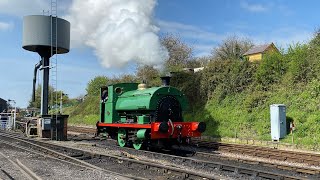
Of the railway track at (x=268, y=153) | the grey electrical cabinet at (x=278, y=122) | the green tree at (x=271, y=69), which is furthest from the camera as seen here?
the green tree at (x=271, y=69)

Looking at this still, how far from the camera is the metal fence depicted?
113ft

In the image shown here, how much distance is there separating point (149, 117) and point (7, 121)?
26.7 meters

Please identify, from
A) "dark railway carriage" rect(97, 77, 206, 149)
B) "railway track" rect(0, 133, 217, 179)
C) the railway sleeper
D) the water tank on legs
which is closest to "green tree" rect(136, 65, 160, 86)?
the water tank on legs

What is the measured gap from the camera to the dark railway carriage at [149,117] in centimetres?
1474

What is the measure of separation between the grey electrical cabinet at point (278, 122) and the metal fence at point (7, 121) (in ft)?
83.5

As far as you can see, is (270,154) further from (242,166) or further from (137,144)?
(137,144)

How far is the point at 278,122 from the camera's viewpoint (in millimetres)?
16719

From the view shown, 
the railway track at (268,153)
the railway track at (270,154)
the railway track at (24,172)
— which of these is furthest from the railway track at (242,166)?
the railway track at (24,172)

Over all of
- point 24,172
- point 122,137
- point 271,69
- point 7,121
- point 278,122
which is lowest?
point 24,172

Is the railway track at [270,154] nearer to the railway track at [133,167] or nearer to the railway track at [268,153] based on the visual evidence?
Result: the railway track at [268,153]

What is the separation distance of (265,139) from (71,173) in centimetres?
1073

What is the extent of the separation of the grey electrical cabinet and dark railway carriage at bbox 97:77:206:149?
151 inches

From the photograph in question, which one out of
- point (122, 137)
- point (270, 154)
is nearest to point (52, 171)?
point (122, 137)

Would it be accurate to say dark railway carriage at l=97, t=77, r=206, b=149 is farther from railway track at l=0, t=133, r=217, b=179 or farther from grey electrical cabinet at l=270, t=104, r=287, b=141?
grey electrical cabinet at l=270, t=104, r=287, b=141
